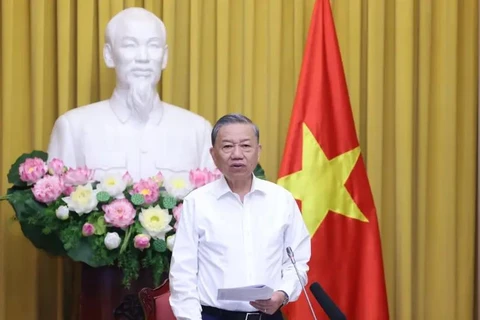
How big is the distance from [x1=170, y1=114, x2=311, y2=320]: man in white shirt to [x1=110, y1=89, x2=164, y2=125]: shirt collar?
1.02 m

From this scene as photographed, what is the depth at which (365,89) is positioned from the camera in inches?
160

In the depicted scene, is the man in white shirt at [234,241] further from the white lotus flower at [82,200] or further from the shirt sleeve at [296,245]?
the white lotus flower at [82,200]

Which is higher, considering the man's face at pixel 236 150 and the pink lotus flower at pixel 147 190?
the man's face at pixel 236 150

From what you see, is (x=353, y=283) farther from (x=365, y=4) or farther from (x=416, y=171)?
(x=365, y=4)

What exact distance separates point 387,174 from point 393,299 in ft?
2.00

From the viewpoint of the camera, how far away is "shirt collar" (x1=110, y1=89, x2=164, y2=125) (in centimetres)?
340

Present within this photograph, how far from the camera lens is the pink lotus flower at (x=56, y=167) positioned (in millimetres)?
3055

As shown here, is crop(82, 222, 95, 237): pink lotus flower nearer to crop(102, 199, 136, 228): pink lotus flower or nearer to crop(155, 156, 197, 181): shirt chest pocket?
crop(102, 199, 136, 228): pink lotus flower

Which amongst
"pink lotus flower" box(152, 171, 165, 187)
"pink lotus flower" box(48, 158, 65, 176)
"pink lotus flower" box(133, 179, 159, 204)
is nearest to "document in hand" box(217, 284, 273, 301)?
"pink lotus flower" box(133, 179, 159, 204)

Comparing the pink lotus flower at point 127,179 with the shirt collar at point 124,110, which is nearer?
the pink lotus flower at point 127,179

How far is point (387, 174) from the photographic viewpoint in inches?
160

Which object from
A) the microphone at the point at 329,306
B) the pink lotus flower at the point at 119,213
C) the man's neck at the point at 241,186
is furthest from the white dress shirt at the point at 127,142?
the microphone at the point at 329,306

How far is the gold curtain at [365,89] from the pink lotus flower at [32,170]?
2.81 ft

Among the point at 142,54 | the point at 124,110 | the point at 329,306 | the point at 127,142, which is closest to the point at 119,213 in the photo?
the point at 127,142
